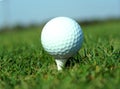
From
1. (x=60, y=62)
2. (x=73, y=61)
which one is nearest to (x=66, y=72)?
(x=60, y=62)

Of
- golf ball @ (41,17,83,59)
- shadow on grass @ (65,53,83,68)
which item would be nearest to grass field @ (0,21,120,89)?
shadow on grass @ (65,53,83,68)

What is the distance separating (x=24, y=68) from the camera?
3580mm

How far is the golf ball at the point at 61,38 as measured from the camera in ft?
11.1

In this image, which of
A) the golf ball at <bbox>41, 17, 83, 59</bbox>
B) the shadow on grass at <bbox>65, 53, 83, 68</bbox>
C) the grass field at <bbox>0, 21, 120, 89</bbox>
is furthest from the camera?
the shadow on grass at <bbox>65, 53, 83, 68</bbox>

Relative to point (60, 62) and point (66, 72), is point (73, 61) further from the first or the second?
point (66, 72)

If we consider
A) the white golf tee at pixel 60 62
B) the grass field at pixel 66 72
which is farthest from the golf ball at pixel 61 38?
the grass field at pixel 66 72

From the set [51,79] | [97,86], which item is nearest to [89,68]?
[51,79]

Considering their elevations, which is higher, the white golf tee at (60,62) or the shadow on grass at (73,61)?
the white golf tee at (60,62)

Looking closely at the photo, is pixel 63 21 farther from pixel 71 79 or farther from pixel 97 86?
pixel 97 86

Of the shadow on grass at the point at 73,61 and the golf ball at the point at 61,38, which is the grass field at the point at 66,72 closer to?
the shadow on grass at the point at 73,61

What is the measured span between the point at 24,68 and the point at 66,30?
617 mm

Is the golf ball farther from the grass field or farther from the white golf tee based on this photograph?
the grass field

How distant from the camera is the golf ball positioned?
3395mm

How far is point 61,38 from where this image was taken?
3.40 metres
